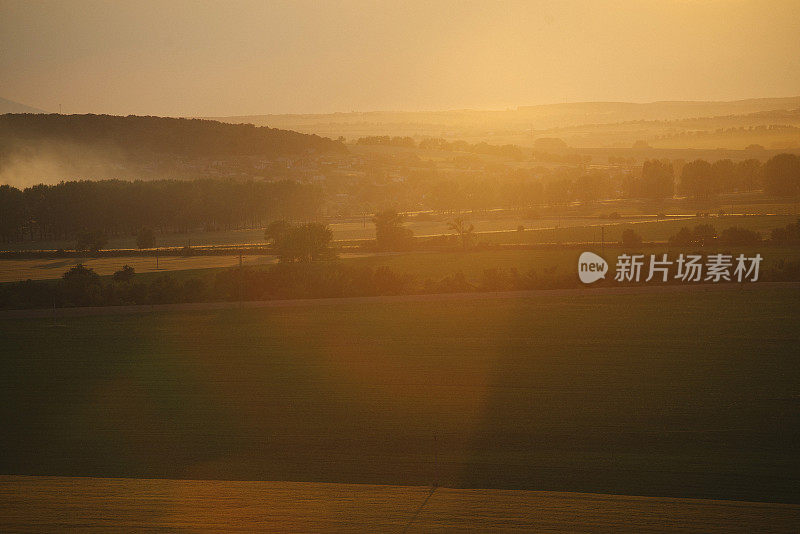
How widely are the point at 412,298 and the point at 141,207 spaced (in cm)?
4198

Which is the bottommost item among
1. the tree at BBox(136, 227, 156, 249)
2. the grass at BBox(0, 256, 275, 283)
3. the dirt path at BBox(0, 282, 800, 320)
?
the dirt path at BBox(0, 282, 800, 320)

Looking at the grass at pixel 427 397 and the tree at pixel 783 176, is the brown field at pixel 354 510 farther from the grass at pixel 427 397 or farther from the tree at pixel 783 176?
the tree at pixel 783 176

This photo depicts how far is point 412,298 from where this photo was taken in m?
24.4

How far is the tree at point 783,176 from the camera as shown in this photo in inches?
2219

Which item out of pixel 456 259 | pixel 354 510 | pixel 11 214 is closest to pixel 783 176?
pixel 456 259

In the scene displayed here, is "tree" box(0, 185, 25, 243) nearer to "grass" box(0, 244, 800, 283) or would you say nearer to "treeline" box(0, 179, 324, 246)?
"treeline" box(0, 179, 324, 246)

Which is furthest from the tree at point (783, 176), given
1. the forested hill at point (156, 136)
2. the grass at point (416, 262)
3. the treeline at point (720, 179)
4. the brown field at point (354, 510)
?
the forested hill at point (156, 136)

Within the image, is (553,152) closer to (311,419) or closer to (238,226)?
(238,226)

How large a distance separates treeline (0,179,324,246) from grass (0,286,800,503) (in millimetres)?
35011

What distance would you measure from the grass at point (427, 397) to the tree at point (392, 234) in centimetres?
1847

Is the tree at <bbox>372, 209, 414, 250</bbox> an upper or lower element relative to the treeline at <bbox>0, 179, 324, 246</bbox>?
lower

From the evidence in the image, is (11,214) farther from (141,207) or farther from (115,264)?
(115,264)

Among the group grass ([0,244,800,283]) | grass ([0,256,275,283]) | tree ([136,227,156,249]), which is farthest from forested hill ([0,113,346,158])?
grass ([0,244,800,283])

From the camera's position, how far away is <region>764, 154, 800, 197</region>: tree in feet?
185
